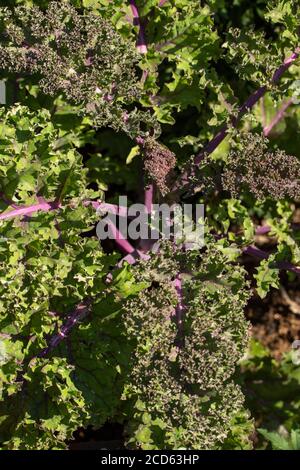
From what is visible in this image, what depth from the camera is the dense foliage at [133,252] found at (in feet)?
13.5

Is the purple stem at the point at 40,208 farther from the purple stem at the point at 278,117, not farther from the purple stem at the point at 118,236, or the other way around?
the purple stem at the point at 278,117

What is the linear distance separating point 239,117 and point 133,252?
3.92 feet

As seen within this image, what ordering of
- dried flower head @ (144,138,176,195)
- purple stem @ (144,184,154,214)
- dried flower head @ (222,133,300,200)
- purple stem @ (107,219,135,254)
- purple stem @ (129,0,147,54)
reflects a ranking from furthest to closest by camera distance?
1. purple stem @ (107,219,135,254)
2. purple stem @ (144,184,154,214)
3. purple stem @ (129,0,147,54)
4. dried flower head @ (144,138,176,195)
5. dried flower head @ (222,133,300,200)

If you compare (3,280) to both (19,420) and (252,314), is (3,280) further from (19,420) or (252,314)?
(252,314)

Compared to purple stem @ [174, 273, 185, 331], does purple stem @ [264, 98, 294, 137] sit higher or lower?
higher

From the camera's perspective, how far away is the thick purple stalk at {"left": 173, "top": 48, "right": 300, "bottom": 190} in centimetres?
461

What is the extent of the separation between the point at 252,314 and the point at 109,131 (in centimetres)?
199

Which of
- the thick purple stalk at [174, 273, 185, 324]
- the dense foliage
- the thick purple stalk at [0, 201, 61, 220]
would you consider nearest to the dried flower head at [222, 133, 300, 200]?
the dense foliage

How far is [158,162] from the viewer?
4566 mm

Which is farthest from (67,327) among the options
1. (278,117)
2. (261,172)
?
(278,117)

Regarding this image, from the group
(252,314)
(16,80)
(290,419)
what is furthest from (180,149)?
(290,419)

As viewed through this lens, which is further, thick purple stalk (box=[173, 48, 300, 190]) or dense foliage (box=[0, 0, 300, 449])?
thick purple stalk (box=[173, 48, 300, 190])

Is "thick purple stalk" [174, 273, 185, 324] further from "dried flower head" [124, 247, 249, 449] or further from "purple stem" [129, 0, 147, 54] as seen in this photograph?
"purple stem" [129, 0, 147, 54]

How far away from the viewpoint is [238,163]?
448 cm
